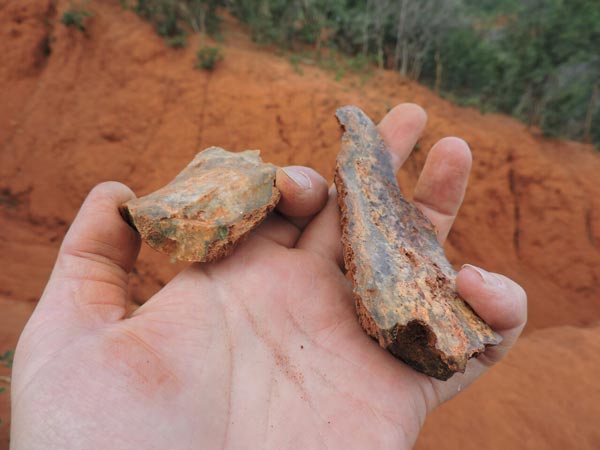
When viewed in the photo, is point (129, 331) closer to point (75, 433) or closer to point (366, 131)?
point (75, 433)

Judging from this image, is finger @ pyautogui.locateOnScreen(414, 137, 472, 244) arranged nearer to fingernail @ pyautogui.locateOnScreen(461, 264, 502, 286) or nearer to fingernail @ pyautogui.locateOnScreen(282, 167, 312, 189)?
fingernail @ pyautogui.locateOnScreen(461, 264, 502, 286)

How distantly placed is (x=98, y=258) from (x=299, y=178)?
3.34 feet

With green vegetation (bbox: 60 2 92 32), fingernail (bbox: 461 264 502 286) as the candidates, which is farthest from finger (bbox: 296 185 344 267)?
green vegetation (bbox: 60 2 92 32)

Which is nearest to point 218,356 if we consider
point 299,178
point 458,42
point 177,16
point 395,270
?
point 395,270

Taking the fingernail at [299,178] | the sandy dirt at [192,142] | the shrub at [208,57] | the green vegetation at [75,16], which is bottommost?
the sandy dirt at [192,142]

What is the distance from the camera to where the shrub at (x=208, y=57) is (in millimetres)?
5229

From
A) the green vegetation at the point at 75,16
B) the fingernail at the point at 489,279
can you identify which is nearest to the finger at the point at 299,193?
the fingernail at the point at 489,279

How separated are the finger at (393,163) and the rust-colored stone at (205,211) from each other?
302mm

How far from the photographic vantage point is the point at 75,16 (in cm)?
520

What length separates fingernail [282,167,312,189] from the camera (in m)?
2.08

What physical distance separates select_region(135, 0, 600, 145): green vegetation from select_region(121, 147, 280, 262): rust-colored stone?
166 inches

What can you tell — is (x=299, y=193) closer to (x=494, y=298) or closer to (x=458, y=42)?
(x=494, y=298)

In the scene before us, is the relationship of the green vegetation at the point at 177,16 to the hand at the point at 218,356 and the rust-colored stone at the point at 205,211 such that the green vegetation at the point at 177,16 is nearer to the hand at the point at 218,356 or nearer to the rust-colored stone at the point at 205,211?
the rust-colored stone at the point at 205,211

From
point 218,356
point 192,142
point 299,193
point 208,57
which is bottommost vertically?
point 192,142
